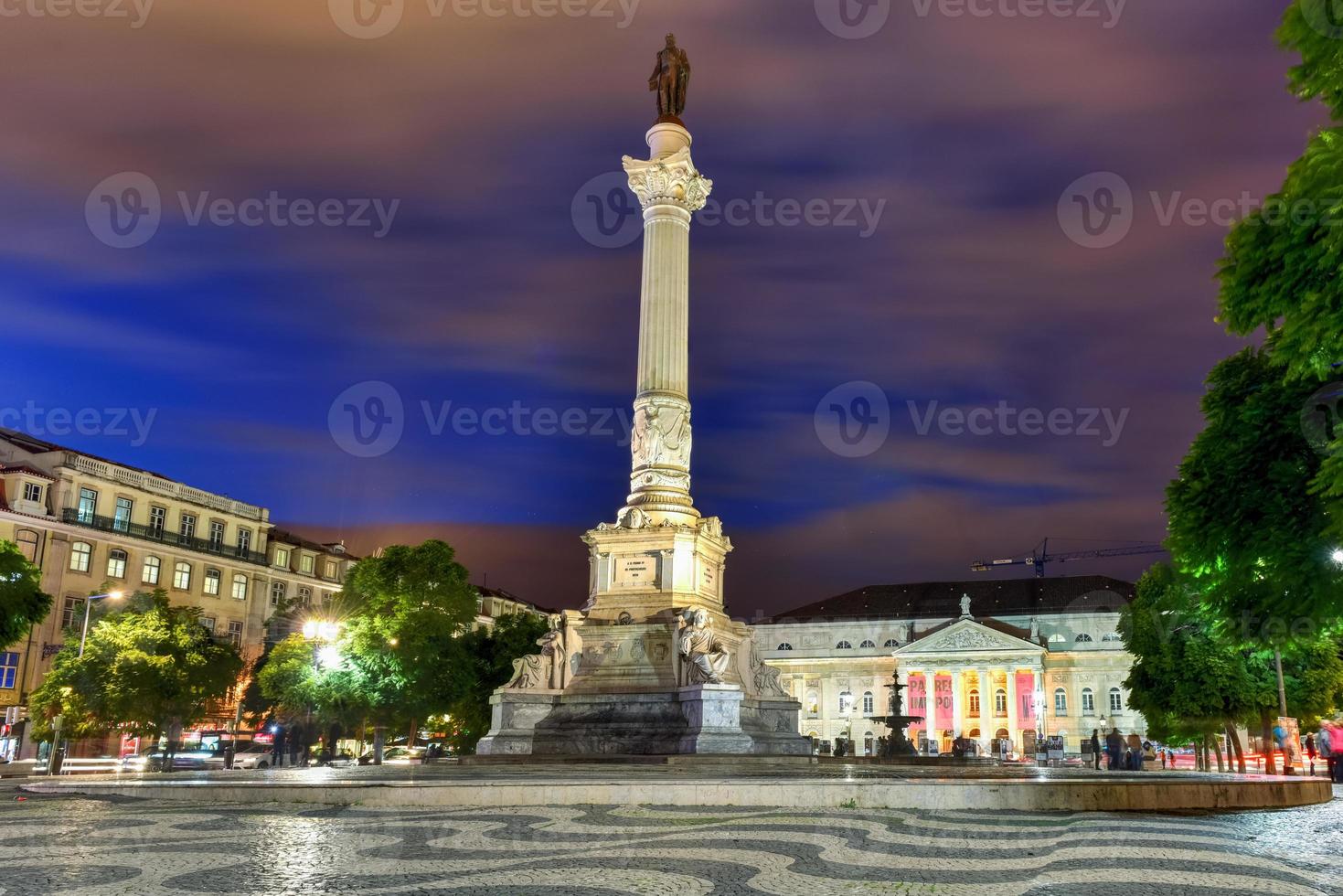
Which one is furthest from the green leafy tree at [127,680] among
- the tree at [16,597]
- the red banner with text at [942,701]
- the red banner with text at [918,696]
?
the red banner with text at [942,701]

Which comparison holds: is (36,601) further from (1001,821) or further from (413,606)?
(1001,821)

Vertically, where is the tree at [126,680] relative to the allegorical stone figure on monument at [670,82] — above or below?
below

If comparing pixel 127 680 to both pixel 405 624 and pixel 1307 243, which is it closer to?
pixel 405 624

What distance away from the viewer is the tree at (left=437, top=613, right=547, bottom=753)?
47750mm

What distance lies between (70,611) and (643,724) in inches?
1696

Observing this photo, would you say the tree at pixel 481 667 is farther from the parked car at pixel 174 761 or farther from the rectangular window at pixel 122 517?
the rectangular window at pixel 122 517

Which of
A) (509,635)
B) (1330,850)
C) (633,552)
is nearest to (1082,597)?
(509,635)

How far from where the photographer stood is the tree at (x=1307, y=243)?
10094 millimetres

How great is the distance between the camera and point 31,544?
54.9 metres

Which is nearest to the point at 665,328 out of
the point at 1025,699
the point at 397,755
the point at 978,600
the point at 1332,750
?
the point at 1332,750

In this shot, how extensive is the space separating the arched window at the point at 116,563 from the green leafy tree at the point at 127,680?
13.9 metres

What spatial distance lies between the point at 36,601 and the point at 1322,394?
33.0 meters

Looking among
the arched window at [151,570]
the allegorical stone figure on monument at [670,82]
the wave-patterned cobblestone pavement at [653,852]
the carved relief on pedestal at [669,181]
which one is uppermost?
the allegorical stone figure on monument at [670,82]

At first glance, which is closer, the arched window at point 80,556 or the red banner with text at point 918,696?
the arched window at point 80,556
